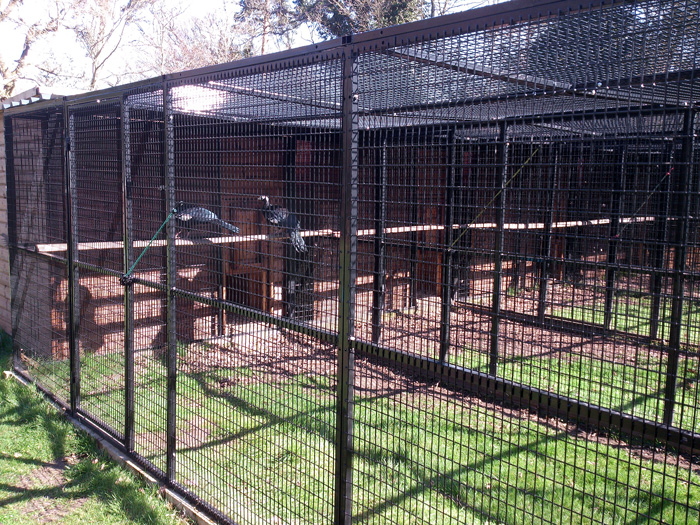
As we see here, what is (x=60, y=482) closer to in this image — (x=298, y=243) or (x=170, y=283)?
(x=170, y=283)

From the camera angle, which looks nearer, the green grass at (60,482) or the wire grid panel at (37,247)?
the green grass at (60,482)

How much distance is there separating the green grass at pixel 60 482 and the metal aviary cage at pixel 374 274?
0.60 ft

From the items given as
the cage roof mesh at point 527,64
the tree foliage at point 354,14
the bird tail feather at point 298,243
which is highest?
the tree foliage at point 354,14

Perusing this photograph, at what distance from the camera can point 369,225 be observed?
7.57 meters

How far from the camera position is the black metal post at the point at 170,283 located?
141 inches

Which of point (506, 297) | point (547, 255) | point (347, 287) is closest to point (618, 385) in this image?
point (506, 297)

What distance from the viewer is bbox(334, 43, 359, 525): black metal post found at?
250 centimetres

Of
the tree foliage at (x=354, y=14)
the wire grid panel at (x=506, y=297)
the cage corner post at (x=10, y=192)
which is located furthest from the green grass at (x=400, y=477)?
the tree foliage at (x=354, y=14)

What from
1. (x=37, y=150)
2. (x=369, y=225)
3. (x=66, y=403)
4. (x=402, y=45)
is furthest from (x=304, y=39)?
(x=402, y=45)

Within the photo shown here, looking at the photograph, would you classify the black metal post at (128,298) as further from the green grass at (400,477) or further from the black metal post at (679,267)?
the black metal post at (679,267)

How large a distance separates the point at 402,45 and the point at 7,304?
19.4 feet

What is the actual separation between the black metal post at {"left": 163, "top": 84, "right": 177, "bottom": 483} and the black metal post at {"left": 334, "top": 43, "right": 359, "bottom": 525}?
1.45 metres

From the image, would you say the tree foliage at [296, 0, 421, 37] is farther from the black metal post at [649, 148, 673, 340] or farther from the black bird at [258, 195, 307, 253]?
the black bird at [258, 195, 307, 253]

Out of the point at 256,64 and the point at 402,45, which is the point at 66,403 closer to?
the point at 256,64
